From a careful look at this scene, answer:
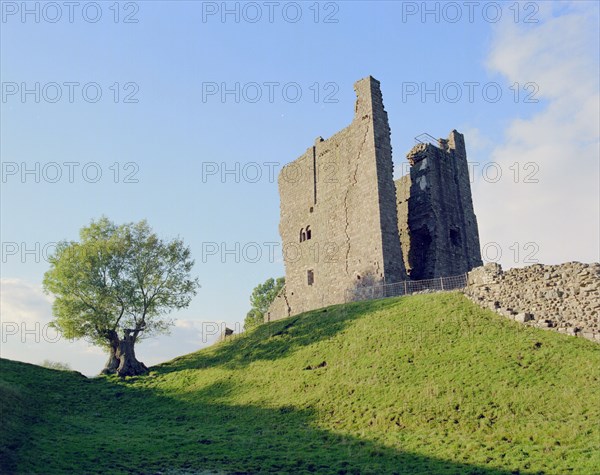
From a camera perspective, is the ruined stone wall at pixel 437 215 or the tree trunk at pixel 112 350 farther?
the ruined stone wall at pixel 437 215

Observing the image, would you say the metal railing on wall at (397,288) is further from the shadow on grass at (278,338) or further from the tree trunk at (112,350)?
the tree trunk at (112,350)

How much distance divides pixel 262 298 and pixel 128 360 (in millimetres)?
30568

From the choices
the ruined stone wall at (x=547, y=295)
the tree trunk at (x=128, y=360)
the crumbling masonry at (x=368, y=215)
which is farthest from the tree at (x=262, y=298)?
the ruined stone wall at (x=547, y=295)

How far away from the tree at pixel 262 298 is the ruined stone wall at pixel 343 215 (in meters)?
17.8

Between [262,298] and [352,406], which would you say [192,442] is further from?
[262,298]

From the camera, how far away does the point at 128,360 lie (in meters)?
36.8

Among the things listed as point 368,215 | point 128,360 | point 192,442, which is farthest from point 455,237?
point 192,442

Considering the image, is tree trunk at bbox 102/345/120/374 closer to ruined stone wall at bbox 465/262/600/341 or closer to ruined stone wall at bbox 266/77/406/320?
ruined stone wall at bbox 266/77/406/320

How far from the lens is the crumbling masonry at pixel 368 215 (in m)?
37.8

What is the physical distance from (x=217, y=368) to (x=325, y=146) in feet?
71.0

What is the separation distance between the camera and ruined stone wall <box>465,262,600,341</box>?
77.0 feet

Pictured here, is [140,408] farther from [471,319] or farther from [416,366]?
[471,319]

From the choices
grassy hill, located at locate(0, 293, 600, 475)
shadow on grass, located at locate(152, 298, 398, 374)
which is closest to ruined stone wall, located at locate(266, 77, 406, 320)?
shadow on grass, located at locate(152, 298, 398, 374)

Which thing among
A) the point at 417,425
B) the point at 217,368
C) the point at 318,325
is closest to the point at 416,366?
the point at 417,425
